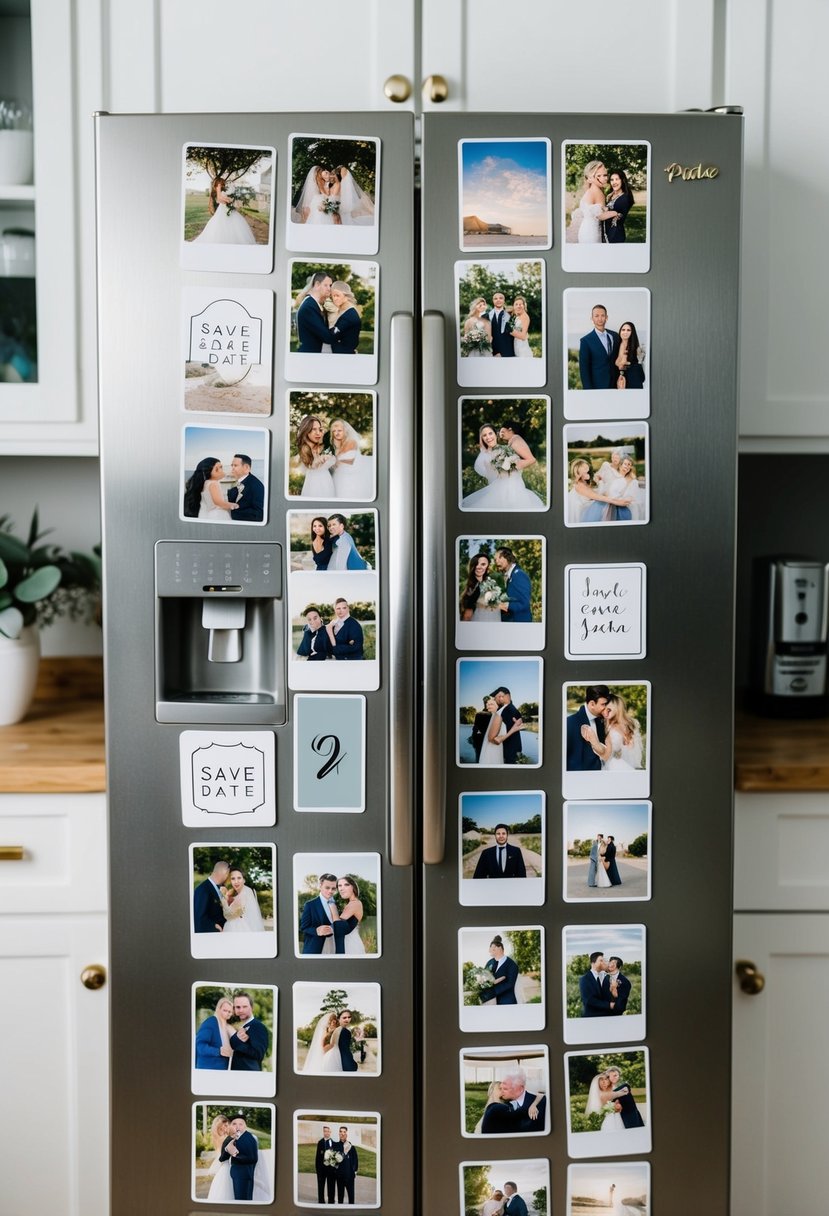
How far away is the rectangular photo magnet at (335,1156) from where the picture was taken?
138 cm

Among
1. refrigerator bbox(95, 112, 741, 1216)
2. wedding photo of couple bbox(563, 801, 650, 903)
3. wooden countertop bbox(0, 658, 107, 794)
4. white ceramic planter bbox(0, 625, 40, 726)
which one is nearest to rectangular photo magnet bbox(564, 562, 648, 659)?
refrigerator bbox(95, 112, 741, 1216)

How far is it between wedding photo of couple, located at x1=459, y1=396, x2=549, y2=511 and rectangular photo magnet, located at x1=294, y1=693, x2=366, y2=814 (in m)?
0.32

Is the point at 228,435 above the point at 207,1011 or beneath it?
above

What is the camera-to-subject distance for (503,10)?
5.27 ft

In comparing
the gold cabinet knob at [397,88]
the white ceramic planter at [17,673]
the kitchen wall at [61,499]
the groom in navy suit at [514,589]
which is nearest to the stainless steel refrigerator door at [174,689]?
the groom in navy suit at [514,589]

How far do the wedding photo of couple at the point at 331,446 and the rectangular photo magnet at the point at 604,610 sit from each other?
304 mm

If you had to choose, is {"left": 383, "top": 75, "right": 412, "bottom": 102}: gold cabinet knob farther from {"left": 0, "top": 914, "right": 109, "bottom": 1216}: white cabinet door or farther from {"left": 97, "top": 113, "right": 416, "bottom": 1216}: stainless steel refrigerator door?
{"left": 0, "top": 914, "right": 109, "bottom": 1216}: white cabinet door

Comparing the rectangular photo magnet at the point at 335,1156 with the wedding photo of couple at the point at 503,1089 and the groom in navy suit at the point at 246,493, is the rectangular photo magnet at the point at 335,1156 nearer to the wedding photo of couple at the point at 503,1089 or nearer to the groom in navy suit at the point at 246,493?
the wedding photo of couple at the point at 503,1089

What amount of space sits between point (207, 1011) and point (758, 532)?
143 centimetres

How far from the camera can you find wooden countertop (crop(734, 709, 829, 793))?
1.50 meters

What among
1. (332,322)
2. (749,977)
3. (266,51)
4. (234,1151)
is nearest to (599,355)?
(332,322)

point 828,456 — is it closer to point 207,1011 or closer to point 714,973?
point 714,973

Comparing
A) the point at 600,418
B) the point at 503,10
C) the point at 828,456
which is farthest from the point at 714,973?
the point at 503,10

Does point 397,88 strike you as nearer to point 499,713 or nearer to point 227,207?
point 227,207
